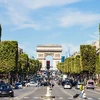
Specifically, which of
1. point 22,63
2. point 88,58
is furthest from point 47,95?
point 22,63

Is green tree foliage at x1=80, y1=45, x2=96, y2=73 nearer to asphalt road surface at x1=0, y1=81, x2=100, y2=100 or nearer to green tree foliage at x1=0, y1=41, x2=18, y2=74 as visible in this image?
green tree foliage at x1=0, y1=41, x2=18, y2=74

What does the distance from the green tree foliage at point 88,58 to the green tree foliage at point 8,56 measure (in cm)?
2429

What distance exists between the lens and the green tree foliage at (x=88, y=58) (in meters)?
132

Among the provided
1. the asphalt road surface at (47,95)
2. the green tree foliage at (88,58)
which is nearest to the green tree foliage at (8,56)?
the green tree foliage at (88,58)

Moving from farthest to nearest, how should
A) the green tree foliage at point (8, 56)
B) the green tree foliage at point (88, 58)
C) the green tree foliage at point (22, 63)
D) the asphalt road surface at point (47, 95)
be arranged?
the green tree foliage at point (22, 63), the green tree foliage at point (88, 58), the green tree foliage at point (8, 56), the asphalt road surface at point (47, 95)

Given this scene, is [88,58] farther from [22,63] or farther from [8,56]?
[22,63]

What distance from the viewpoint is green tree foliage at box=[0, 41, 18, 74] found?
11575 cm

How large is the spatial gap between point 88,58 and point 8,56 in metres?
27.9

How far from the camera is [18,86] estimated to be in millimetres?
108438

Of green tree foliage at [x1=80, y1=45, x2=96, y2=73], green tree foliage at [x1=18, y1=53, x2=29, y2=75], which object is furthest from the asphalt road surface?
green tree foliage at [x1=18, y1=53, x2=29, y2=75]

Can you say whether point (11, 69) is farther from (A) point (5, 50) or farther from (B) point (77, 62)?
(B) point (77, 62)

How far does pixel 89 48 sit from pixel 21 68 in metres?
35.9

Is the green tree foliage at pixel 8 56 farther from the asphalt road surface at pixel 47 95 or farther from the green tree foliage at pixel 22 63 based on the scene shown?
the asphalt road surface at pixel 47 95

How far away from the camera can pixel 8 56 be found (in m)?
117
